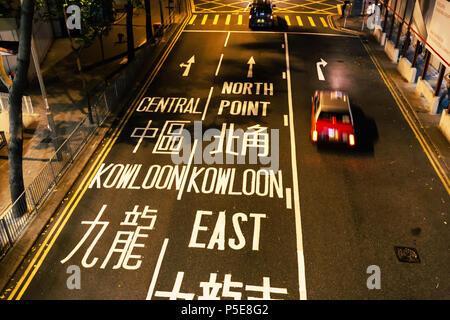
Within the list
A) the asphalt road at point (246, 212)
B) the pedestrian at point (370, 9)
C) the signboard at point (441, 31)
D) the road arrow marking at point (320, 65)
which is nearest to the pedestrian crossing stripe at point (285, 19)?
the pedestrian at point (370, 9)

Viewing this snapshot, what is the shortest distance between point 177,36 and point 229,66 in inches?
321

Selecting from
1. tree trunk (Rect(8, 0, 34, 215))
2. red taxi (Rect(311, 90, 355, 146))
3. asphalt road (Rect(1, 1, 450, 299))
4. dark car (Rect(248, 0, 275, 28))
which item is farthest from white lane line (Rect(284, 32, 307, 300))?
dark car (Rect(248, 0, 275, 28))

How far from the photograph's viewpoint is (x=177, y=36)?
1174 inches

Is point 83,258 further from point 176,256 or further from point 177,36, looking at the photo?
point 177,36

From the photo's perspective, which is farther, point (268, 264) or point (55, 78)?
point (55, 78)

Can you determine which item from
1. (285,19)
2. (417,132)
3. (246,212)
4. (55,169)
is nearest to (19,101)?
(55,169)

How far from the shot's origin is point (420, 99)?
19.9 m

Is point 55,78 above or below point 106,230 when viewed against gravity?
above

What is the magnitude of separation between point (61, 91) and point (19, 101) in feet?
33.9

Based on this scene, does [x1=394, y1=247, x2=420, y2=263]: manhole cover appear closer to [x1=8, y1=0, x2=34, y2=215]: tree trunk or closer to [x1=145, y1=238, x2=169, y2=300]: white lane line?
[x1=145, y1=238, x2=169, y2=300]: white lane line

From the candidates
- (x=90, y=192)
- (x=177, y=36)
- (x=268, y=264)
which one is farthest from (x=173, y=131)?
(x=177, y=36)

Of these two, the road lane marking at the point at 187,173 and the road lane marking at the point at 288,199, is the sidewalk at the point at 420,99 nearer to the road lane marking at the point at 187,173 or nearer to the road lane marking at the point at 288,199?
the road lane marking at the point at 288,199

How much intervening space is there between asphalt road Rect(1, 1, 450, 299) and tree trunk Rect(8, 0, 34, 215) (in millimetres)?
1834

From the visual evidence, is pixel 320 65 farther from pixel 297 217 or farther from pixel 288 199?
pixel 297 217
